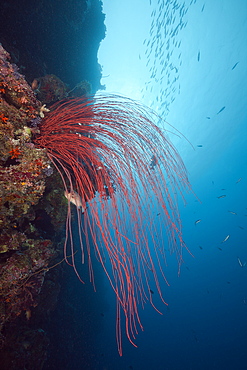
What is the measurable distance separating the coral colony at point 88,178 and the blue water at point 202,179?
7.99m

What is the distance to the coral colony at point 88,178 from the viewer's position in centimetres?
189

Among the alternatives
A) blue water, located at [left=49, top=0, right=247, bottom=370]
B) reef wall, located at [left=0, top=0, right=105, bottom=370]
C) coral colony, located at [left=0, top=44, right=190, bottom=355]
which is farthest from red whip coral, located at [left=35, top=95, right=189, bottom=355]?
blue water, located at [left=49, top=0, right=247, bottom=370]

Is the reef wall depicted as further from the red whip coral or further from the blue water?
the blue water

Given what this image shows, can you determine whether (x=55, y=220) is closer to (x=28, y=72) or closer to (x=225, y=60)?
(x=28, y=72)

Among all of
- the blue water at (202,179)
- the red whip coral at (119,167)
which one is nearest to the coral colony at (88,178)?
the red whip coral at (119,167)

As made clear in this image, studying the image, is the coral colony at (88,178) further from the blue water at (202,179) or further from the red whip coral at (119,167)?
the blue water at (202,179)

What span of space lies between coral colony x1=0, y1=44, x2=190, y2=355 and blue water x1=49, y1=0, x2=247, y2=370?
7989mm

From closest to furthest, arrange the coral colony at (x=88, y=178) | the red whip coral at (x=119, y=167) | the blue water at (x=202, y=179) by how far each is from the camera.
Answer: the coral colony at (x=88, y=178) < the red whip coral at (x=119, y=167) < the blue water at (x=202, y=179)

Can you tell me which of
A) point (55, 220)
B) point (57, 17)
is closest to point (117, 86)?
point (57, 17)

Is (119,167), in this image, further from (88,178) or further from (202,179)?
(202,179)

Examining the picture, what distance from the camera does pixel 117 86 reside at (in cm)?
5881

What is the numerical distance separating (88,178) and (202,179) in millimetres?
70226

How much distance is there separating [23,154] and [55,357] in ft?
28.4

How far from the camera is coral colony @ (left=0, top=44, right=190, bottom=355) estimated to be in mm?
1894
